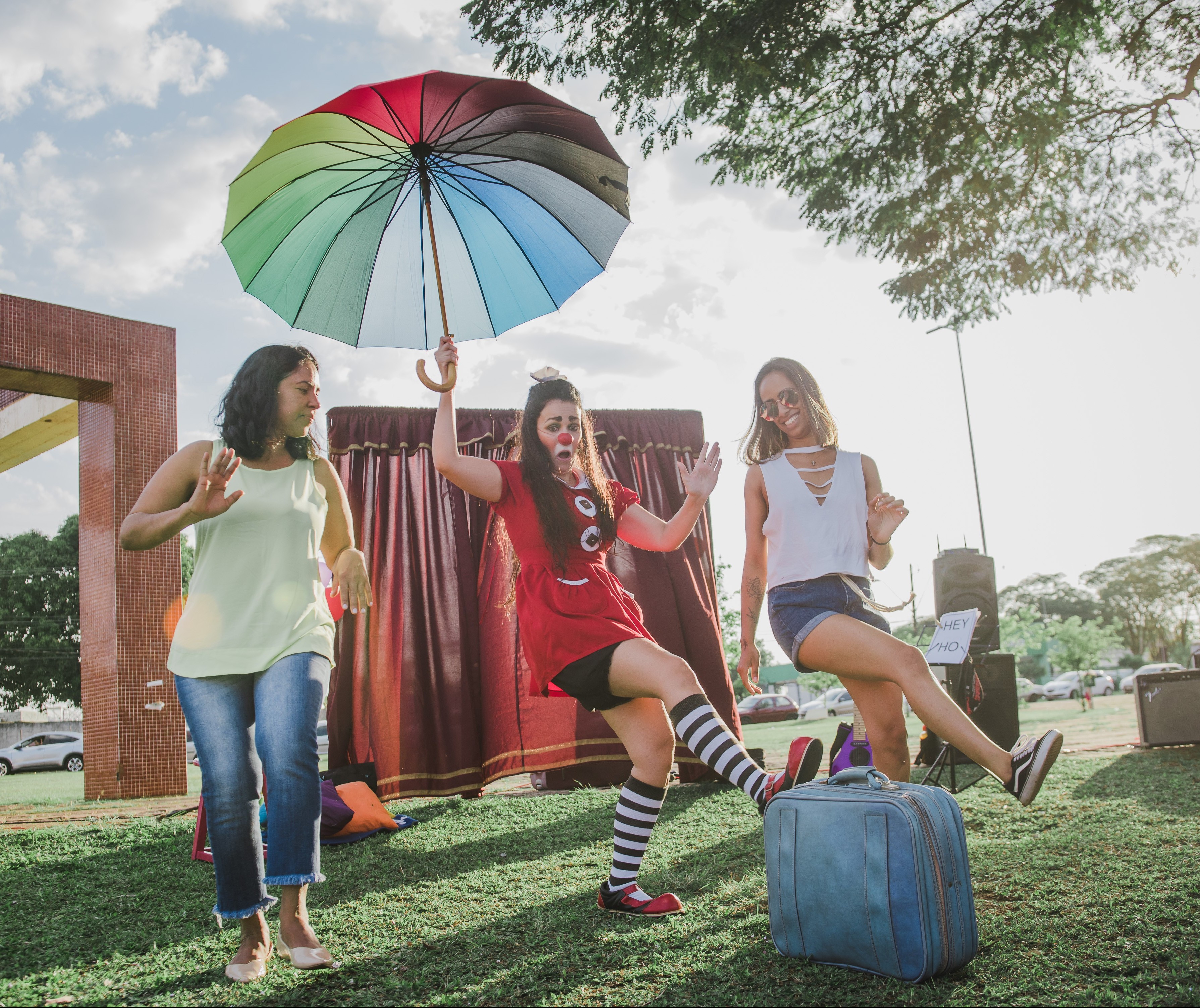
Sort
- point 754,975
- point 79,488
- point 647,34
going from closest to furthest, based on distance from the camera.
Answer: point 754,975 → point 647,34 → point 79,488

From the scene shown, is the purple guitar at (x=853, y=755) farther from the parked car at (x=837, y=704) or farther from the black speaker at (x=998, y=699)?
the parked car at (x=837, y=704)

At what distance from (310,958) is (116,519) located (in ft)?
27.7

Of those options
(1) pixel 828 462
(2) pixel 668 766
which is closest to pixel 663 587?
(1) pixel 828 462

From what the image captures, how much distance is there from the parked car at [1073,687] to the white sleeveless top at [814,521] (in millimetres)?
39183

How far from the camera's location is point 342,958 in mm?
2357

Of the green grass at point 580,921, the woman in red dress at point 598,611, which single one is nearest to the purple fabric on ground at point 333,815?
the green grass at point 580,921

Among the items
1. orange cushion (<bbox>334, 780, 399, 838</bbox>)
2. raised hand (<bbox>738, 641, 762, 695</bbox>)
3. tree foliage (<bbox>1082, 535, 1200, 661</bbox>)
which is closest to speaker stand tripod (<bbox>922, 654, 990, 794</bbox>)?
raised hand (<bbox>738, 641, 762, 695</bbox>)

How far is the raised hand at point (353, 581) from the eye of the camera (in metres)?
2.54

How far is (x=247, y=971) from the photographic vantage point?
7.11ft

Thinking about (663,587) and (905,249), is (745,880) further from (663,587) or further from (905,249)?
(905,249)

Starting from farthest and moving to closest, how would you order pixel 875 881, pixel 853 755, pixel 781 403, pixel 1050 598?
pixel 1050 598
pixel 853 755
pixel 781 403
pixel 875 881

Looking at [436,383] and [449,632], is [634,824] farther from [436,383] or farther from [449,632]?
[449,632]

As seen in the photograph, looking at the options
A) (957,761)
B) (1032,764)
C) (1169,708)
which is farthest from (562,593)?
(1169,708)

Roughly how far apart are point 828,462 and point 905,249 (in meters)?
4.23
